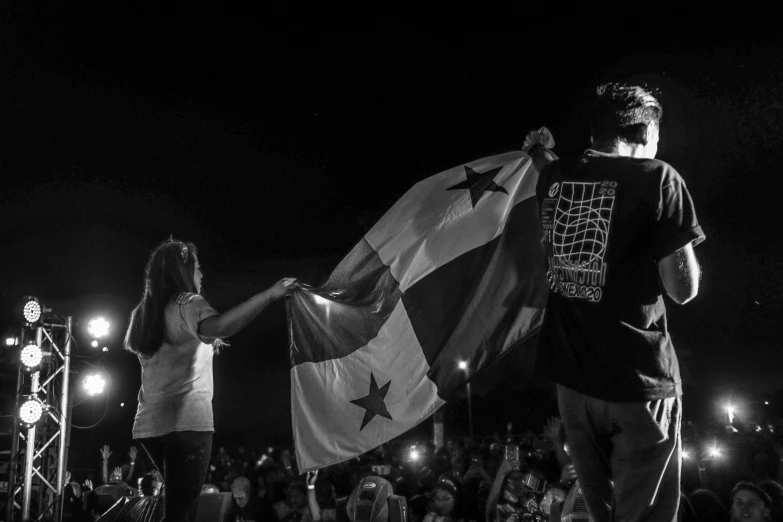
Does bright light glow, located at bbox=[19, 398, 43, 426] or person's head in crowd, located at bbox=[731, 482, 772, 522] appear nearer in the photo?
person's head in crowd, located at bbox=[731, 482, 772, 522]

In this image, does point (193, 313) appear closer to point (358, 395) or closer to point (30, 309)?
point (358, 395)

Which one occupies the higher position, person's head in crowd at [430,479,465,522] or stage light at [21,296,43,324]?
stage light at [21,296,43,324]

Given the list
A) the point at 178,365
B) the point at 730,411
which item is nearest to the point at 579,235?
the point at 178,365

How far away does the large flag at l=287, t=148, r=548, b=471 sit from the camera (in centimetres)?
391

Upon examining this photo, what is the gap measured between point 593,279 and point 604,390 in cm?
39

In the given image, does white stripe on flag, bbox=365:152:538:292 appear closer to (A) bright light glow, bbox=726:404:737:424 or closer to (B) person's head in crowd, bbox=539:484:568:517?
(B) person's head in crowd, bbox=539:484:568:517

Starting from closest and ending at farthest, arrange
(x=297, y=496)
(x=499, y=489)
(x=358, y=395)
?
(x=358, y=395) → (x=499, y=489) → (x=297, y=496)

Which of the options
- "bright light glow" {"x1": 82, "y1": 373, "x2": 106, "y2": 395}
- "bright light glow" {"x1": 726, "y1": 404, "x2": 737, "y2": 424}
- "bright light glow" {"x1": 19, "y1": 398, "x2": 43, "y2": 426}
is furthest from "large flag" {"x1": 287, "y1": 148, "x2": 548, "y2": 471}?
"bright light glow" {"x1": 726, "y1": 404, "x2": 737, "y2": 424}

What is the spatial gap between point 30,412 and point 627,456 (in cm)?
965

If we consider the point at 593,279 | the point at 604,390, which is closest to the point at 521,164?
the point at 593,279

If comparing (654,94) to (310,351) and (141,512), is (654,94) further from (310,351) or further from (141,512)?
(141,512)

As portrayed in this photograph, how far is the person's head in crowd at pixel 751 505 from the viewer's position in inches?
223

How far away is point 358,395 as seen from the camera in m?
4.22

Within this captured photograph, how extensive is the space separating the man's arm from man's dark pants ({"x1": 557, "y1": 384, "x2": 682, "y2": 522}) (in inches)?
14.5
